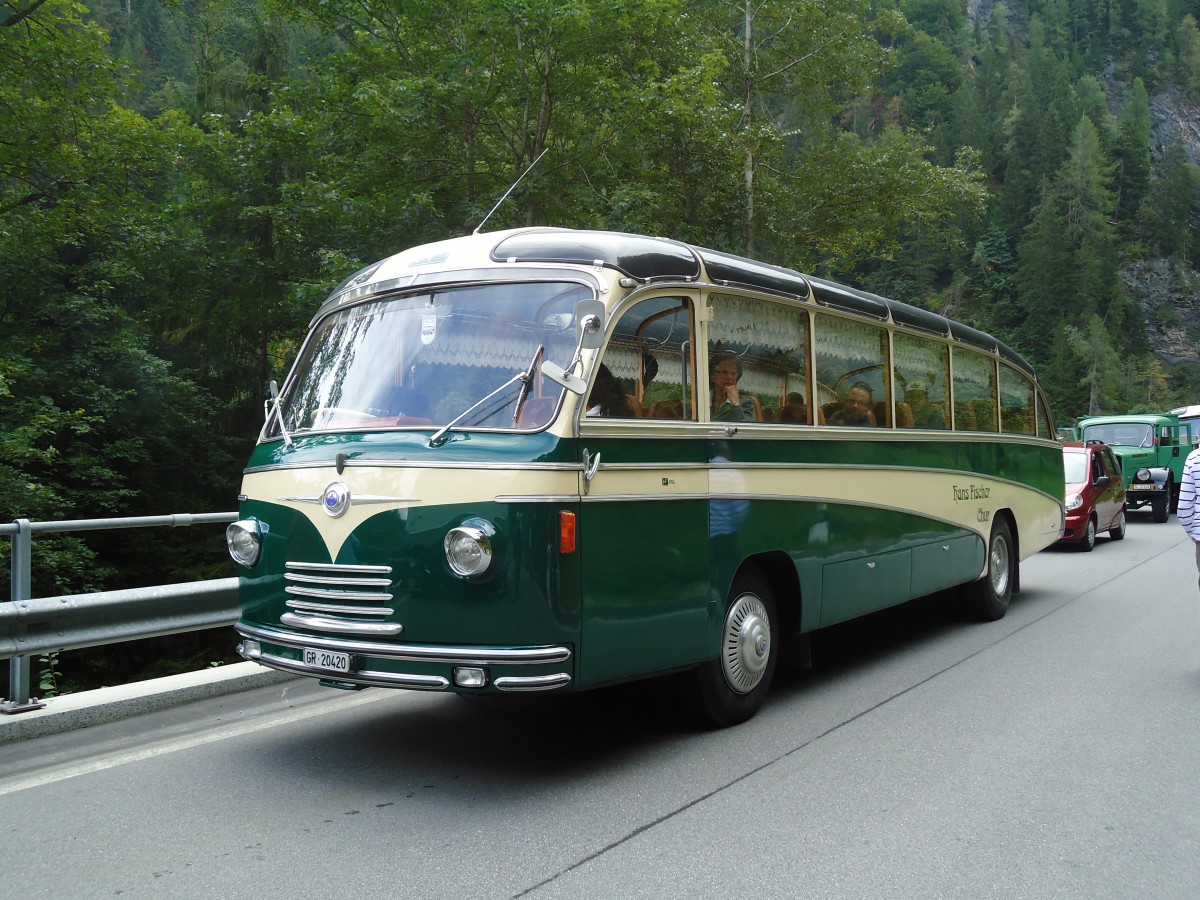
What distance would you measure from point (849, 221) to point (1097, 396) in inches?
2401

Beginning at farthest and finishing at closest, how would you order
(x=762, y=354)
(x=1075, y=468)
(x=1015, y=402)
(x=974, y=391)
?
(x=1075, y=468) → (x=1015, y=402) → (x=974, y=391) → (x=762, y=354)

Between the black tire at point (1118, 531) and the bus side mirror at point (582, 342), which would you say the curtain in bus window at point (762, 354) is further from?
the black tire at point (1118, 531)

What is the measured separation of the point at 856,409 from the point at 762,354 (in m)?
1.45

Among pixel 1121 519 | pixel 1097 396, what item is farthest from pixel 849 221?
pixel 1097 396

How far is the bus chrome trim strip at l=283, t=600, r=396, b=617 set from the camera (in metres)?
4.96

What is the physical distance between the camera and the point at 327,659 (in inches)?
200

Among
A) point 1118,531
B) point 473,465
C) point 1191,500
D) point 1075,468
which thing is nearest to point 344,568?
point 473,465

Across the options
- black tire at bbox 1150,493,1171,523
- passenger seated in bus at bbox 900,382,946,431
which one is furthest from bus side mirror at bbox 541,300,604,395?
black tire at bbox 1150,493,1171,523

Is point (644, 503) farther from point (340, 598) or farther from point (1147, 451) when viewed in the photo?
point (1147, 451)

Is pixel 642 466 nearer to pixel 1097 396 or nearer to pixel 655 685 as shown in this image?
pixel 655 685

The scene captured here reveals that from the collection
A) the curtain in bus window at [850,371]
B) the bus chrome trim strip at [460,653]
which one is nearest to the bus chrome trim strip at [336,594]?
the bus chrome trim strip at [460,653]

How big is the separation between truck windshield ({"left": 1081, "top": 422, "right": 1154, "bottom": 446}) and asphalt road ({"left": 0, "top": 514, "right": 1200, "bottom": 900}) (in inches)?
839

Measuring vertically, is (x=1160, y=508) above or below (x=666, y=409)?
below

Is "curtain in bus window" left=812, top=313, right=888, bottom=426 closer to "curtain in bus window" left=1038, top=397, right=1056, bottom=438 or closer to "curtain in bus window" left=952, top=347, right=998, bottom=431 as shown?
"curtain in bus window" left=952, top=347, right=998, bottom=431
